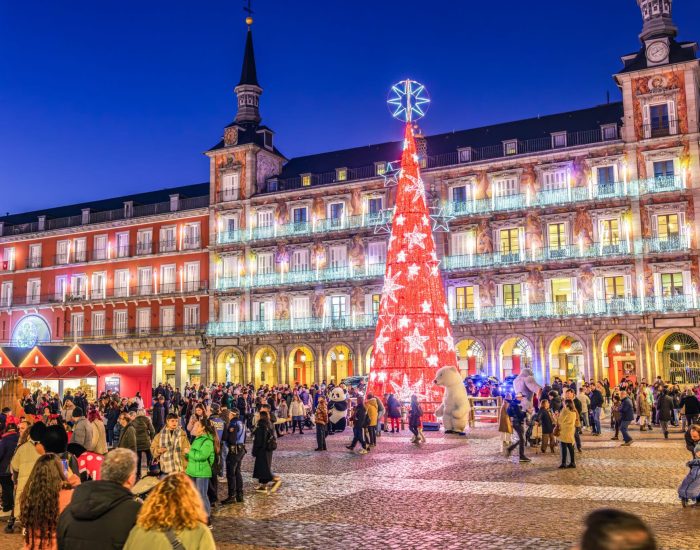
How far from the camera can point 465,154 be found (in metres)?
39.8

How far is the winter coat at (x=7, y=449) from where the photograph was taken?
32.0 ft

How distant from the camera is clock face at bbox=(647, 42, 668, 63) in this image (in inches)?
1371

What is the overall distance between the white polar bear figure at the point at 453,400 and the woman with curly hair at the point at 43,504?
47.2 feet

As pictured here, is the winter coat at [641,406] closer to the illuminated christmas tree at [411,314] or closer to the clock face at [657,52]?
the illuminated christmas tree at [411,314]

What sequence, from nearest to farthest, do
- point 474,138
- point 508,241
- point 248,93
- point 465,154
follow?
1. point 508,241
2. point 465,154
3. point 474,138
4. point 248,93

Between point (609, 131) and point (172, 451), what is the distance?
1267 inches

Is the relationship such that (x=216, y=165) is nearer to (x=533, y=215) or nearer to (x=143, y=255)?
(x=143, y=255)

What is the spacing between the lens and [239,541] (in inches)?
330

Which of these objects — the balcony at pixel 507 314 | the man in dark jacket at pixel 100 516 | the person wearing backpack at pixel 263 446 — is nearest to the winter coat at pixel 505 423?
the person wearing backpack at pixel 263 446

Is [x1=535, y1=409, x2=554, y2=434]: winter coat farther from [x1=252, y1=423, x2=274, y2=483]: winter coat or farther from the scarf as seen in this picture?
the scarf

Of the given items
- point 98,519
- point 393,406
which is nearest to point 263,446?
point 98,519

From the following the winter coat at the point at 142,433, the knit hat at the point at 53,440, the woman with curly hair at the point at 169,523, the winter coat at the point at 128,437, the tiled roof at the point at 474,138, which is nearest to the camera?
the woman with curly hair at the point at 169,523

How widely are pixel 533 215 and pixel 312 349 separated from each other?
1439 centimetres

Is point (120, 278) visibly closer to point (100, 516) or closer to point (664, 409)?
point (664, 409)
